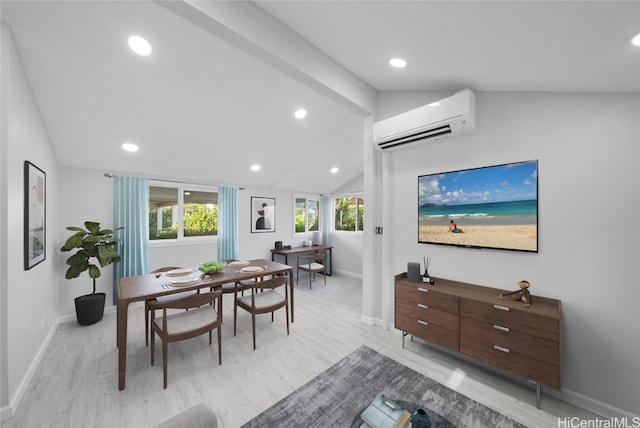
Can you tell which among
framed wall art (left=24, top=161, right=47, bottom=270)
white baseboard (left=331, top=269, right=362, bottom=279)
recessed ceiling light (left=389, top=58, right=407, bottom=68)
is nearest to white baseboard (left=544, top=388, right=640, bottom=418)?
recessed ceiling light (left=389, top=58, right=407, bottom=68)

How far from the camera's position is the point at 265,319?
3.20 meters

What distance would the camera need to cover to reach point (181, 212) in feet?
13.5

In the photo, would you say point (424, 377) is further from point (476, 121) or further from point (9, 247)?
point (9, 247)

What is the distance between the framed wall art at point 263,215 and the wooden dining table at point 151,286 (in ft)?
6.09

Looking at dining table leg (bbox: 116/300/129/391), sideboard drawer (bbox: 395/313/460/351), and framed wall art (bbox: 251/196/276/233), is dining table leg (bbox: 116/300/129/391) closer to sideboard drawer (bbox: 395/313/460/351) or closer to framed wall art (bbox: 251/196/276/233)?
sideboard drawer (bbox: 395/313/460/351)

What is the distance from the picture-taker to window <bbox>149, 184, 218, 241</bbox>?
12.8ft

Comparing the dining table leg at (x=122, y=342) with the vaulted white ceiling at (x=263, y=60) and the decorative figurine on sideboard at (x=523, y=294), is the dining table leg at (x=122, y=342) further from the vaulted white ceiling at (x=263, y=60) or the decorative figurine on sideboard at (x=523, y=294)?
the decorative figurine on sideboard at (x=523, y=294)

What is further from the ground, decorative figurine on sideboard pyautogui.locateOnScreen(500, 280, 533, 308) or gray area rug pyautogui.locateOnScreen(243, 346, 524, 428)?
decorative figurine on sideboard pyautogui.locateOnScreen(500, 280, 533, 308)

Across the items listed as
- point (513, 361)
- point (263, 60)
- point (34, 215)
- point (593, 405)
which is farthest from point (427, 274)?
point (34, 215)

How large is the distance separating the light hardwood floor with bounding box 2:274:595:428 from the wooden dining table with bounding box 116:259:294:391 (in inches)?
9.0

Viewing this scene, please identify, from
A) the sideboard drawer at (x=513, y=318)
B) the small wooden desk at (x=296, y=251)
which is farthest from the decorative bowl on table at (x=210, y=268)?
the sideboard drawer at (x=513, y=318)

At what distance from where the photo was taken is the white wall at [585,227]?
62.8 inches

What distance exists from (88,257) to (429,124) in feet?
13.3

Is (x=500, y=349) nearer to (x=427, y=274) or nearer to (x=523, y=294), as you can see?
(x=523, y=294)
